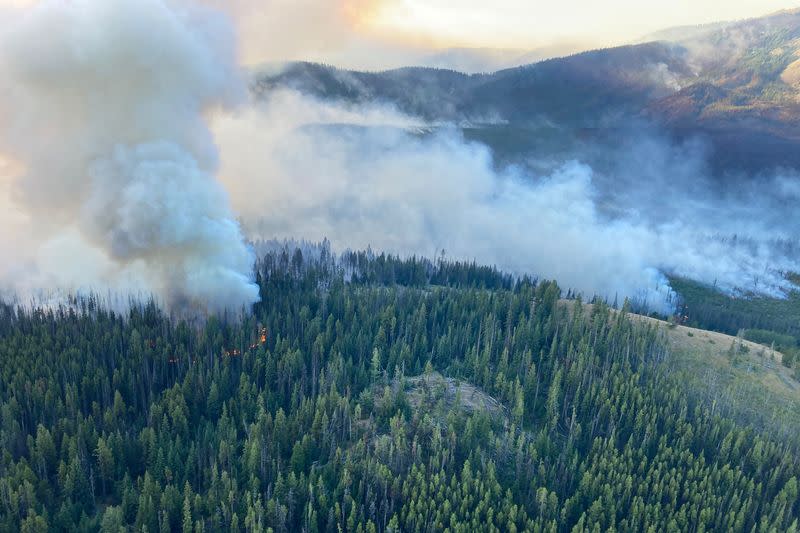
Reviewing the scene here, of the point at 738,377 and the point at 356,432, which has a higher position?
the point at 356,432

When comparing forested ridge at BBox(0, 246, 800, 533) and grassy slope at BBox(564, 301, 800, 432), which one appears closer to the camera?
forested ridge at BBox(0, 246, 800, 533)

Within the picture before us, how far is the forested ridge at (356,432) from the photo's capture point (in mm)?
115562

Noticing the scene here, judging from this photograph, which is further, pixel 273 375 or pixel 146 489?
pixel 273 375

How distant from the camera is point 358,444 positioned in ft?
424

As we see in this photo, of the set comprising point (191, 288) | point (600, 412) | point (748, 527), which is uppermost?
point (191, 288)

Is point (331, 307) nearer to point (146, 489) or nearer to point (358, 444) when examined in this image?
point (358, 444)

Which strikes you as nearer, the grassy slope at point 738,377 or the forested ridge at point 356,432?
the forested ridge at point 356,432

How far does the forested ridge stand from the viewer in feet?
379

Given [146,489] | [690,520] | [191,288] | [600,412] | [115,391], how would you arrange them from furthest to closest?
[191,288]
[600,412]
[115,391]
[690,520]
[146,489]

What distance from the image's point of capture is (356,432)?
136 m

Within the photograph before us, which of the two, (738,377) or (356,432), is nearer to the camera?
(356,432)

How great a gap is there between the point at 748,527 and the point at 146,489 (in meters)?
103

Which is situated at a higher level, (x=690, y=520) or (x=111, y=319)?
(x=111, y=319)

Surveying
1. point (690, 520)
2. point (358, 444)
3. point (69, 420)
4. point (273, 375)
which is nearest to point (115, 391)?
point (69, 420)
